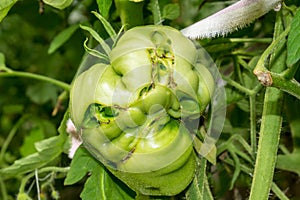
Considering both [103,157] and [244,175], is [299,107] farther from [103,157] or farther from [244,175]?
[103,157]

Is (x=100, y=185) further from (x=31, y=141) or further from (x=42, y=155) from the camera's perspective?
(x=31, y=141)

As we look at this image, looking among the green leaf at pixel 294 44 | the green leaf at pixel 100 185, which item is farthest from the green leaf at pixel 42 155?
the green leaf at pixel 294 44

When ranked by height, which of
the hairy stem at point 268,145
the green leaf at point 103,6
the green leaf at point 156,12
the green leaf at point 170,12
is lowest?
the hairy stem at point 268,145

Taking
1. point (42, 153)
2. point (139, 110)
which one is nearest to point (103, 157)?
point (139, 110)

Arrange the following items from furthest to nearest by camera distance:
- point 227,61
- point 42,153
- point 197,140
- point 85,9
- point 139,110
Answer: point 85,9 → point 227,61 → point 42,153 → point 197,140 → point 139,110

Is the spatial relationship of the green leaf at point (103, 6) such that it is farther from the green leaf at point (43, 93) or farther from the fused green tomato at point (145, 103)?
the green leaf at point (43, 93)

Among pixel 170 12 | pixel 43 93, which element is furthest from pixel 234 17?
pixel 43 93

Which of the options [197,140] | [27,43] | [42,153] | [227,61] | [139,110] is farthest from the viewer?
[27,43]

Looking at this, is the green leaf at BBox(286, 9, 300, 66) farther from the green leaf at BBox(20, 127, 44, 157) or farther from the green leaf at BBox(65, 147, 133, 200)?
the green leaf at BBox(20, 127, 44, 157)

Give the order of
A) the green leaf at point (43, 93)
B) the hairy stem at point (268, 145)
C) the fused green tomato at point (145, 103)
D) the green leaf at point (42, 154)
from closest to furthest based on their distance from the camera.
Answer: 1. the fused green tomato at point (145, 103)
2. the hairy stem at point (268, 145)
3. the green leaf at point (42, 154)
4. the green leaf at point (43, 93)
